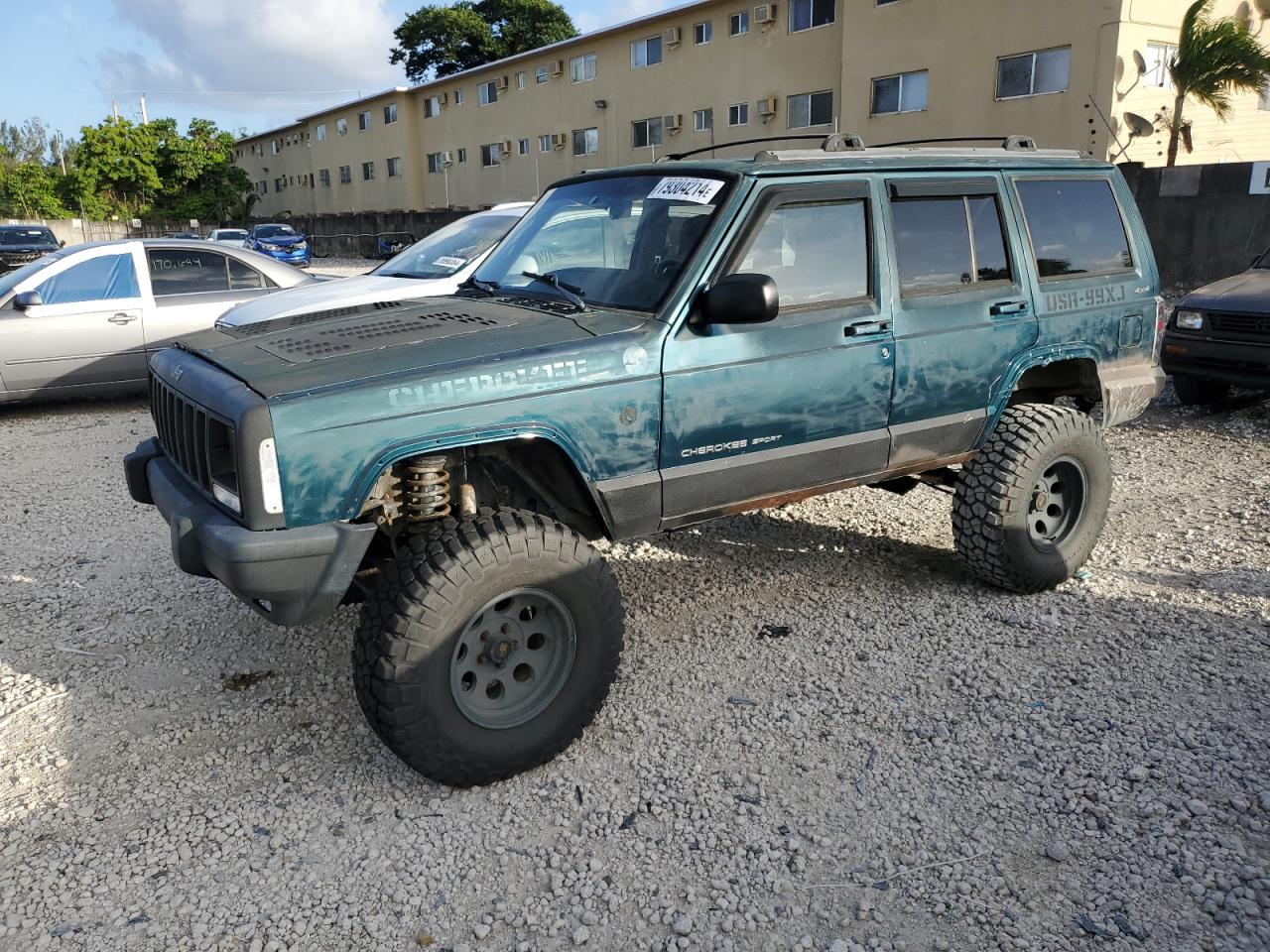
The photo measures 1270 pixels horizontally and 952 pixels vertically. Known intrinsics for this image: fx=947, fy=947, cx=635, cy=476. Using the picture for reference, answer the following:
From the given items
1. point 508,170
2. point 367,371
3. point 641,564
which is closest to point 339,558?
point 367,371

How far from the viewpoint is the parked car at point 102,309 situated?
8.39m

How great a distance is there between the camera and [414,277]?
8016 mm

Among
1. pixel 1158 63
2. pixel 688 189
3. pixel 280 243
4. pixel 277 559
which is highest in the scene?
Result: pixel 1158 63

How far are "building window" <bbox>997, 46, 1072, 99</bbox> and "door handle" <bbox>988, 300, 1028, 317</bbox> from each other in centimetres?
1860

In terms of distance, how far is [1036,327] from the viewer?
4453 mm

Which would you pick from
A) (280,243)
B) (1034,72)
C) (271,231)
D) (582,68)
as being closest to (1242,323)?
(1034,72)

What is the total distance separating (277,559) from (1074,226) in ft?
13.3

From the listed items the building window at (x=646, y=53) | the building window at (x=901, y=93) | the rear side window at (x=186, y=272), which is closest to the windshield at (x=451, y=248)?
the rear side window at (x=186, y=272)

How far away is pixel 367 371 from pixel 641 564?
2.41 metres

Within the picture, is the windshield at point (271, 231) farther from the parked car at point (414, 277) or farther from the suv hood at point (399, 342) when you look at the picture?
the suv hood at point (399, 342)

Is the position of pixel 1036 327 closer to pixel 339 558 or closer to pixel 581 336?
pixel 581 336

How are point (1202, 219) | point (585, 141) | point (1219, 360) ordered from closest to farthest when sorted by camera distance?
point (1219, 360), point (1202, 219), point (585, 141)

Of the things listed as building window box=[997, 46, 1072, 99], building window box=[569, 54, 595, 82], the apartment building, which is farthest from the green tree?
building window box=[997, 46, 1072, 99]

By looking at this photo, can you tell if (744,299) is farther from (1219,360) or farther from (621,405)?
(1219,360)
